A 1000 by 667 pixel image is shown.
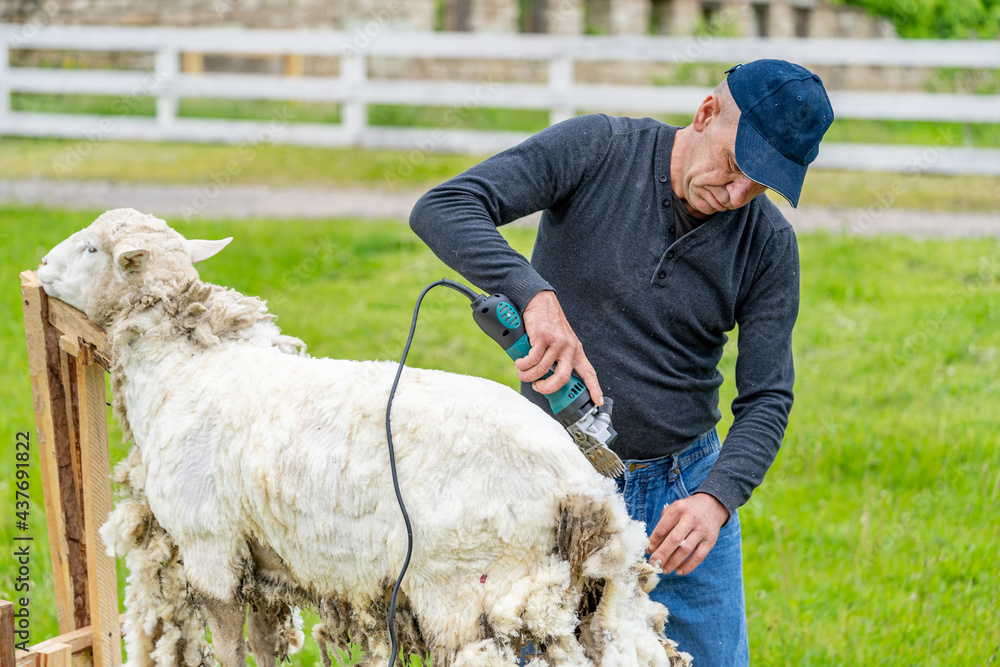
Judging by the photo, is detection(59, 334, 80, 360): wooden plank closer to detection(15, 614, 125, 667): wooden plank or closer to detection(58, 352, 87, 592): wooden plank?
detection(58, 352, 87, 592): wooden plank

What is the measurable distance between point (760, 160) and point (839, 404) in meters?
4.07

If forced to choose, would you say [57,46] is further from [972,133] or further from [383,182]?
[972,133]

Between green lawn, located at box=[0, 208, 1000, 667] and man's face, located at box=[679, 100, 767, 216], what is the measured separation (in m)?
2.08

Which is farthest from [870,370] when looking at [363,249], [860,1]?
[860,1]

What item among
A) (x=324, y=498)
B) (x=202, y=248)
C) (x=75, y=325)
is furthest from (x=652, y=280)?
(x=75, y=325)

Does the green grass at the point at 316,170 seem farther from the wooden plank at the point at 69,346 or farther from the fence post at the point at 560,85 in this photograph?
the wooden plank at the point at 69,346

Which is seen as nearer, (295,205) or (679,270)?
(679,270)

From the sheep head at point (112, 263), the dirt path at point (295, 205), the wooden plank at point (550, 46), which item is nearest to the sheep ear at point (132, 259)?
the sheep head at point (112, 263)

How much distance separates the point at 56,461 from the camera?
9.06 feet

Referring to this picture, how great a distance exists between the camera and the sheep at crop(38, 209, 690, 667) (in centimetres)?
193

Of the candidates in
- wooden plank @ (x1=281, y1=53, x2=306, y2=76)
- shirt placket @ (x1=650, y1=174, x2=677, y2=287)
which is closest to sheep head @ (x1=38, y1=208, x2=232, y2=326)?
shirt placket @ (x1=650, y1=174, x2=677, y2=287)

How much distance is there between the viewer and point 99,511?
8.91ft

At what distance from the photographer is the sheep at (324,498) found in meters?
1.93

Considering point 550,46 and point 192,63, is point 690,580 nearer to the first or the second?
point 550,46
